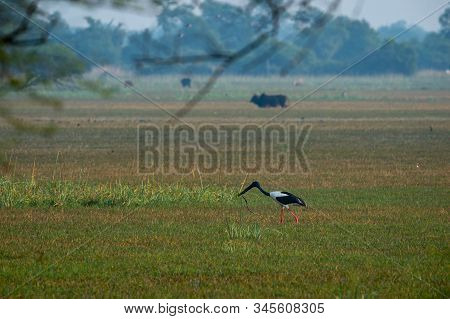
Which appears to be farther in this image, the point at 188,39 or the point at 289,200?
the point at 289,200

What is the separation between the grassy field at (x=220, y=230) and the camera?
30.7ft

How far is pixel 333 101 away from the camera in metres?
63.6

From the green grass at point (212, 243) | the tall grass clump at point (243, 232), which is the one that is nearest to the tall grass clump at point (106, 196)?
the green grass at point (212, 243)

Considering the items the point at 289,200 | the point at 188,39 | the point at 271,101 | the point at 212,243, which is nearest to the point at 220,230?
the point at 289,200

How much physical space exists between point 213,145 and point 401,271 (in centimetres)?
2101

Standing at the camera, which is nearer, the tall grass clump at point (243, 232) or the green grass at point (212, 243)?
the green grass at point (212, 243)

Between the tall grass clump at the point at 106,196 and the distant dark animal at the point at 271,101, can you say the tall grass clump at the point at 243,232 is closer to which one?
the tall grass clump at the point at 106,196

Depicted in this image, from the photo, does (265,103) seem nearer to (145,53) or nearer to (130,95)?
(130,95)

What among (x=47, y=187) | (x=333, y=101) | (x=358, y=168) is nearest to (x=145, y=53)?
(x=47, y=187)

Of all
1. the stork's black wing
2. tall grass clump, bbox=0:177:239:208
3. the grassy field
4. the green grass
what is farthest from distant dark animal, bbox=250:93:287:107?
the stork's black wing

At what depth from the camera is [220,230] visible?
1295 centimetres

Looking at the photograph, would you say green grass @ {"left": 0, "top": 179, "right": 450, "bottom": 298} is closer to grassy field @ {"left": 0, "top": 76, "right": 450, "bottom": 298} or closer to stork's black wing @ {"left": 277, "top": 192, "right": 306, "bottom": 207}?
grassy field @ {"left": 0, "top": 76, "right": 450, "bottom": 298}

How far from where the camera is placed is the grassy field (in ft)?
30.7

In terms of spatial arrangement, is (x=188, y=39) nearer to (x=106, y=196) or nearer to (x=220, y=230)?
(x=220, y=230)
